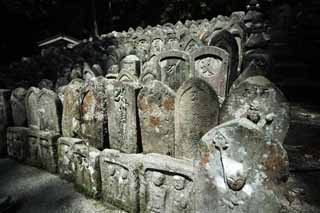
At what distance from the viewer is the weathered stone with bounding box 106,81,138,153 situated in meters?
2.68

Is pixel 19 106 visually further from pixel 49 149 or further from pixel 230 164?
pixel 230 164

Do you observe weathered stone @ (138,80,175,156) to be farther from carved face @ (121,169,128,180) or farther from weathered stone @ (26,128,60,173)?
weathered stone @ (26,128,60,173)

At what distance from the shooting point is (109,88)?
2820 millimetres

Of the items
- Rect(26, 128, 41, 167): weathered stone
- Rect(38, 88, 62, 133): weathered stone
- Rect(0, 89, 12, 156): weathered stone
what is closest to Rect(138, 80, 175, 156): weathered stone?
Rect(38, 88, 62, 133): weathered stone

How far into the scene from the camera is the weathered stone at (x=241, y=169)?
150 centimetres

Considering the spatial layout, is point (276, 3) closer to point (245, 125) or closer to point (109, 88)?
point (109, 88)

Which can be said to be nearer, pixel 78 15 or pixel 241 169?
pixel 241 169

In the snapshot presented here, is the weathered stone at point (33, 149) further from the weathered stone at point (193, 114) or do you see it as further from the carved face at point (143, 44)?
the carved face at point (143, 44)

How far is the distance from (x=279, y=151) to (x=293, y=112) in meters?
1.67

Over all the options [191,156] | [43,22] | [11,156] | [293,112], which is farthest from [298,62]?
[43,22]

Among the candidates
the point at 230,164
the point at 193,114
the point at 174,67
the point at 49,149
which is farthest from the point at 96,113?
the point at 174,67

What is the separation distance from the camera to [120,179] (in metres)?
2.51

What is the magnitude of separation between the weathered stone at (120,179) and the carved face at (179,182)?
405 millimetres

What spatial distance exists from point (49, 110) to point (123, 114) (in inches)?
48.7
